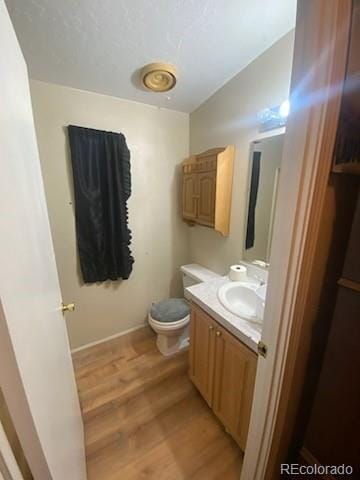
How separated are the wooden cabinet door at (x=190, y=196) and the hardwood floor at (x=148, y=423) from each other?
4.29 ft

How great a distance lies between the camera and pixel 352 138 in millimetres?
608

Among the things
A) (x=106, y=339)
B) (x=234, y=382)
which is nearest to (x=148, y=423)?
(x=234, y=382)

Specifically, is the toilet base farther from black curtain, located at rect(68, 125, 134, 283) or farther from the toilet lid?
black curtain, located at rect(68, 125, 134, 283)

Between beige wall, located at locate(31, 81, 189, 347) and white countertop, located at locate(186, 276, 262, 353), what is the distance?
813 mm

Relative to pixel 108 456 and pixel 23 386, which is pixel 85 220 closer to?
pixel 23 386

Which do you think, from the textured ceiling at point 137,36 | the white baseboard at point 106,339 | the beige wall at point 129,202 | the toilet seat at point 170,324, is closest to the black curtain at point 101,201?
the beige wall at point 129,202

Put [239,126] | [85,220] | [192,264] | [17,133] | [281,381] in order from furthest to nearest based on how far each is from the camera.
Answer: [192,264], [85,220], [239,126], [281,381], [17,133]

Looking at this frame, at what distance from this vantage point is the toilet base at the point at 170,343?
73.5 inches

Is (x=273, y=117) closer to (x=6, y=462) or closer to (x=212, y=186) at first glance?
(x=212, y=186)

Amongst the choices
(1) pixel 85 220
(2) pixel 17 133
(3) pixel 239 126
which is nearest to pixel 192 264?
(1) pixel 85 220

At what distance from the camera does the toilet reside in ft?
5.78

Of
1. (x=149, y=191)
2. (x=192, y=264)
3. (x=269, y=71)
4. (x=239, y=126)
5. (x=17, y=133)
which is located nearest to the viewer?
(x=17, y=133)

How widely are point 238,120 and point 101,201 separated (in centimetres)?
124

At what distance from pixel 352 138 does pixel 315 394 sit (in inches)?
36.5
